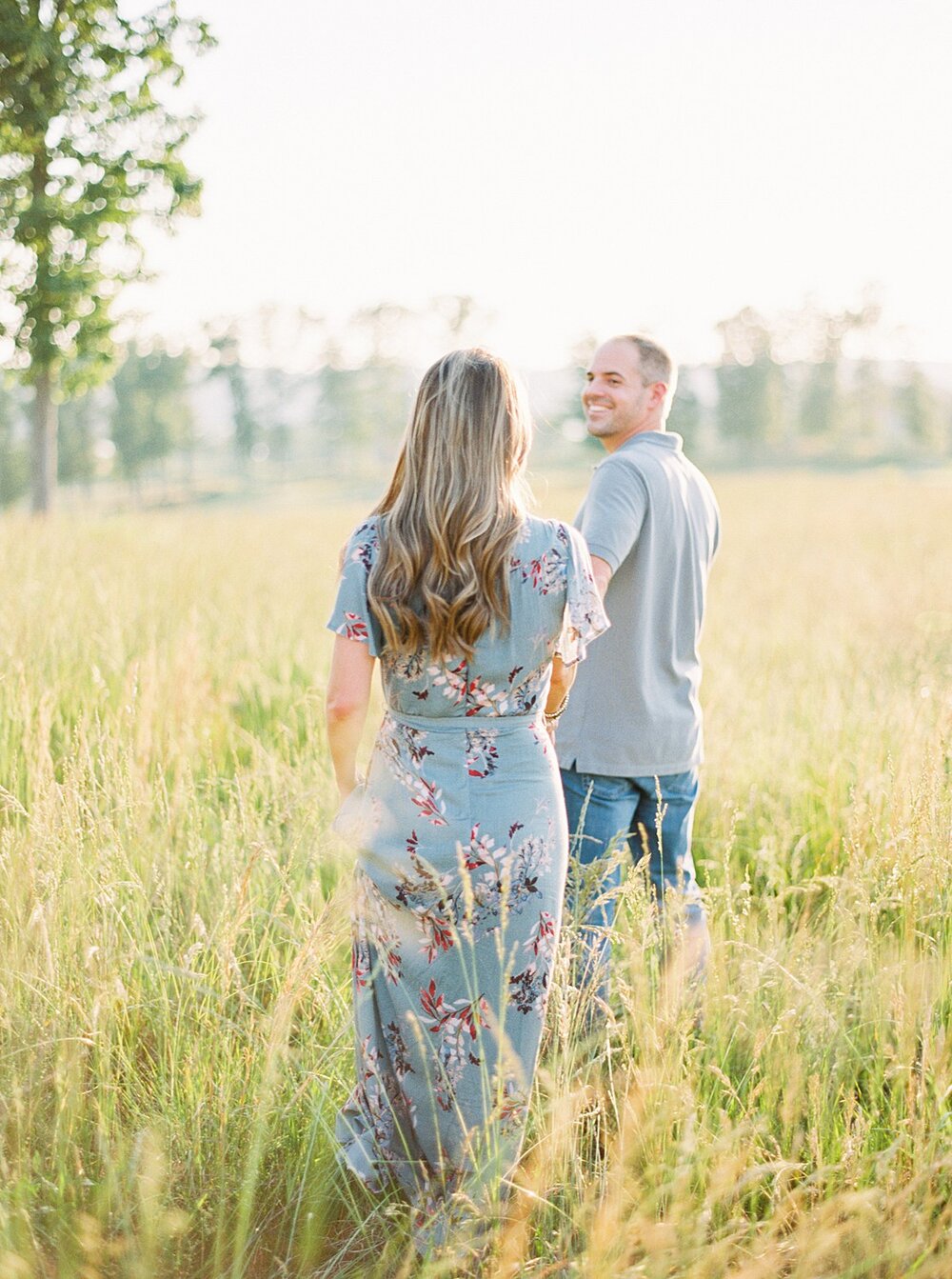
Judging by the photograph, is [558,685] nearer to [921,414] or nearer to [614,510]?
[614,510]

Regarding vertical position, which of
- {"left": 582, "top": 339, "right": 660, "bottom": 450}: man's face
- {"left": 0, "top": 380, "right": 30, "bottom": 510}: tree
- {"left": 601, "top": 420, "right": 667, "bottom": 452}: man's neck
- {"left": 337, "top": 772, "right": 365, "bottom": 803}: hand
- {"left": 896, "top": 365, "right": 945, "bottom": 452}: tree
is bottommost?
{"left": 337, "top": 772, "right": 365, "bottom": 803}: hand

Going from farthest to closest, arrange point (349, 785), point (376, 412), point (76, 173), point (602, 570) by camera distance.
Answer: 1. point (376, 412)
2. point (76, 173)
3. point (602, 570)
4. point (349, 785)

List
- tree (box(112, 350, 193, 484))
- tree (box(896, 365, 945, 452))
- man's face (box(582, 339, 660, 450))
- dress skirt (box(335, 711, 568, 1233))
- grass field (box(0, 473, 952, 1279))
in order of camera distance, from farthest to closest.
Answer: tree (box(896, 365, 945, 452))
tree (box(112, 350, 193, 484))
man's face (box(582, 339, 660, 450))
dress skirt (box(335, 711, 568, 1233))
grass field (box(0, 473, 952, 1279))

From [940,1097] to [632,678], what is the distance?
1.37 m

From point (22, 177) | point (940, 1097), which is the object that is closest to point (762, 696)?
point (940, 1097)

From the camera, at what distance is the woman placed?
2.11 meters

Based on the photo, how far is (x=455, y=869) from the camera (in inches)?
86.7

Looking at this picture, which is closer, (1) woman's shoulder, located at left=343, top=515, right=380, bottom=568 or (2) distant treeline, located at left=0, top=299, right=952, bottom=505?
(1) woman's shoulder, located at left=343, top=515, right=380, bottom=568

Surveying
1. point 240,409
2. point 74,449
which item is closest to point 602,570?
point 74,449

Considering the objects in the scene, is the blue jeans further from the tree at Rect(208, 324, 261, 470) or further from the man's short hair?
the tree at Rect(208, 324, 261, 470)

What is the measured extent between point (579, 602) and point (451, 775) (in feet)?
1.58

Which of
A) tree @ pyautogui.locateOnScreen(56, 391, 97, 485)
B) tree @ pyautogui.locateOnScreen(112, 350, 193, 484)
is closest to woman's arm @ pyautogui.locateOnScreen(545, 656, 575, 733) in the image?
tree @ pyautogui.locateOnScreen(56, 391, 97, 485)

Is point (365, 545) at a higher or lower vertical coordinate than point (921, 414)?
lower

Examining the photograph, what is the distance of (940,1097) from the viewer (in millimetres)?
2131
